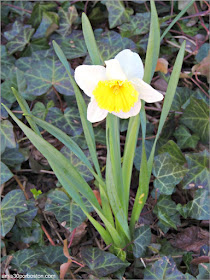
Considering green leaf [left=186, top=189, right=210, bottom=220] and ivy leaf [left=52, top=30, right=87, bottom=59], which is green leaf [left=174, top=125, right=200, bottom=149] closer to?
green leaf [left=186, top=189, right=210, bottom=220]

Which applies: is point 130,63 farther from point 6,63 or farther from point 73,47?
point 6,63

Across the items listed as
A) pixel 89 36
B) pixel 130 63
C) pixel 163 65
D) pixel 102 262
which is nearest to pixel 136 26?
pixel 163 65

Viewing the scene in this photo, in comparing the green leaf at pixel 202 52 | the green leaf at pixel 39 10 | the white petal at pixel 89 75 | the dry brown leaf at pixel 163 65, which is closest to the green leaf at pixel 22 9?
the green leaf at pixel 39 10

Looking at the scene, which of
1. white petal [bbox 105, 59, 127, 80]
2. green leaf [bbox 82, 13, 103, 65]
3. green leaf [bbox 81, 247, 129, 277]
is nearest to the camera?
white petal [bbox 105, 59, 127, 80]

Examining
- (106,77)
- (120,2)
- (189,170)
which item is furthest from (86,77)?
(120,2)

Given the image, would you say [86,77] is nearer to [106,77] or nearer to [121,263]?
[106,77]

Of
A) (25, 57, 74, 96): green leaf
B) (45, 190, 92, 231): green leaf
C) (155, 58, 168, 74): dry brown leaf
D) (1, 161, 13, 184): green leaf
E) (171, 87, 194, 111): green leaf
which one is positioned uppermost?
(25, 57, 74, 96): green leaf

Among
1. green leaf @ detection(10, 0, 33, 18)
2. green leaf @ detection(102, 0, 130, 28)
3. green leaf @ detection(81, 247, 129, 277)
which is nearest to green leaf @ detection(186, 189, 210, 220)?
green leaf @ detection(81, 247, 129, 277)

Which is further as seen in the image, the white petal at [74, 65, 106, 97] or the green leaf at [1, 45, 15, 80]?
the green leaf at [1, 45, 15, 80]
